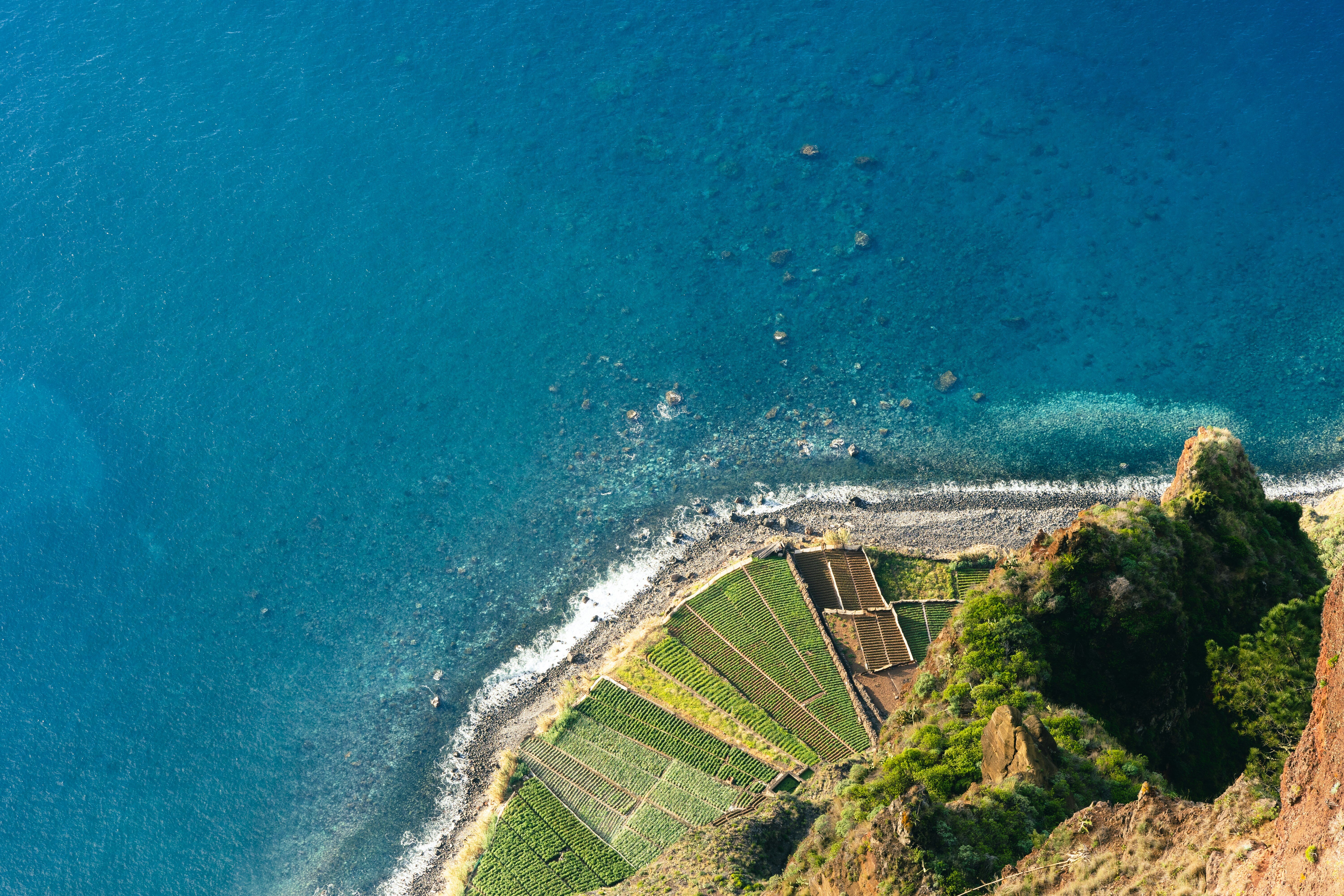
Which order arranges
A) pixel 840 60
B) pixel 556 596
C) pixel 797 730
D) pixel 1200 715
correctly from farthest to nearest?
1. pixel 840 60
2. pixel 556 596
3. pixel 797 730
4. pixel 1200 715

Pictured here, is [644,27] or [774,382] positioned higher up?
[644,27]

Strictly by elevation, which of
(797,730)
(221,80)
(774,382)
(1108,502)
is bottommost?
(797,730)

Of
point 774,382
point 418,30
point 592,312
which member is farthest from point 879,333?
point 418,30

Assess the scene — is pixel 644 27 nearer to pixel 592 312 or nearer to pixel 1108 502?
pixel 592 312

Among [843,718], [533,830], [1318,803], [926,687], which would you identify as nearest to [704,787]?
[843,718]

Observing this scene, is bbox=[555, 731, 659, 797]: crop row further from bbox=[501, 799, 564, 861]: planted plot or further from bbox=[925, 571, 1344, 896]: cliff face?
bbox=[925, 571, 1344, 896]: cliff face

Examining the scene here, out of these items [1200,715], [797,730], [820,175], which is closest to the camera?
[1200,715]

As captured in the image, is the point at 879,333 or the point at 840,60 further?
the point at 840,60

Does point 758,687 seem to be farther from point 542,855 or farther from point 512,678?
point 512,678
